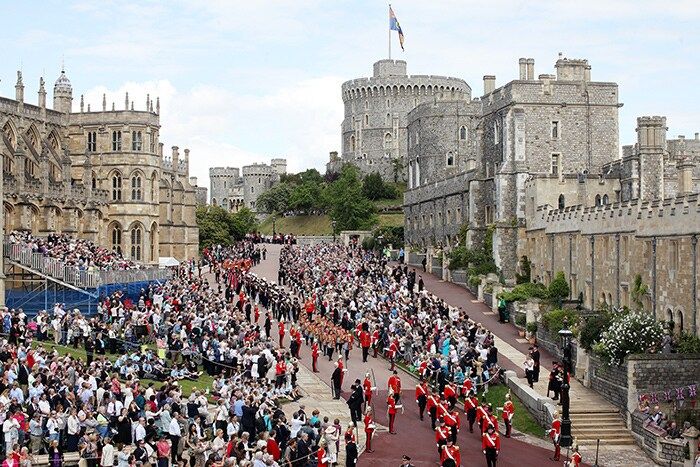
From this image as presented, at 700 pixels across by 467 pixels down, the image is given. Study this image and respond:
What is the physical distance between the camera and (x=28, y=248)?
42.2 metres

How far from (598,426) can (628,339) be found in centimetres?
336

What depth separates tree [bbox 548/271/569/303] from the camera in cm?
4703

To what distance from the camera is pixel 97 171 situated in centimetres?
6606

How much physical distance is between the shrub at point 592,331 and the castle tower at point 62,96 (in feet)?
144

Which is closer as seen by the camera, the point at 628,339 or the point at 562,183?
the point at 628,339

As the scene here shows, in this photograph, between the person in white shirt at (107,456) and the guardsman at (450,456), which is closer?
the person in white shirt at (107,456)

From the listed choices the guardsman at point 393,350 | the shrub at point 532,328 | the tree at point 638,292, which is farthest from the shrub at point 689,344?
the guardsman at point 393,350

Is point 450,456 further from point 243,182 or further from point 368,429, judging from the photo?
point 243,182

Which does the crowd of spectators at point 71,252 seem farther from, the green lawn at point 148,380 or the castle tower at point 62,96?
the castle tower at point 62,96

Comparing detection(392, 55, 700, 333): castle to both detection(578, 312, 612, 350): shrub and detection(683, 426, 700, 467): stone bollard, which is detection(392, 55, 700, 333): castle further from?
detection(683, 426, 700, 467): stone bollard

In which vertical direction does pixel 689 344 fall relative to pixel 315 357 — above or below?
above

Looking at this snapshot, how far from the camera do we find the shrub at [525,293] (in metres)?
46.6

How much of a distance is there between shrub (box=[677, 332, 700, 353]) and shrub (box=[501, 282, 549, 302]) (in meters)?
14.1

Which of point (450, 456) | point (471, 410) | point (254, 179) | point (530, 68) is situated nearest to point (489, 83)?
point (530, 68)
